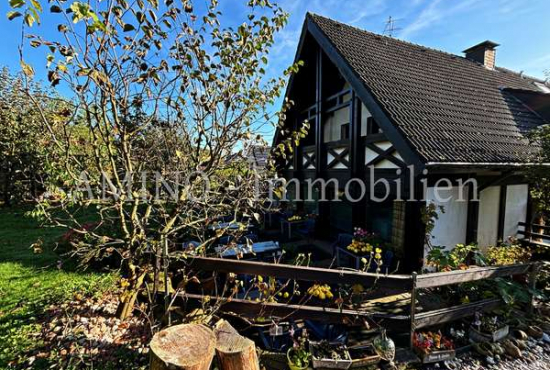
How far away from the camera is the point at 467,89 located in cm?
741

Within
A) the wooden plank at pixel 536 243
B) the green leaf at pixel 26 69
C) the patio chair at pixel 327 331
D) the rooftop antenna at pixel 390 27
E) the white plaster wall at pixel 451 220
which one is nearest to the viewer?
the green leaf at pixel 26 69

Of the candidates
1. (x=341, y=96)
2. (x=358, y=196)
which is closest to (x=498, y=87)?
(x=341, y=96)

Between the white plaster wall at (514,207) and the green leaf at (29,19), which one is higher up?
the green leaf at (29,19)

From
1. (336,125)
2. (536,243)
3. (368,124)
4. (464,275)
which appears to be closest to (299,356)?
(464,275)

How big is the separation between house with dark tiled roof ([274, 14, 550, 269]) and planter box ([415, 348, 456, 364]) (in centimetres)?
212

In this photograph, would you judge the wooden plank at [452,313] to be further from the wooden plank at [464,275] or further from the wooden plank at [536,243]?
the wooden plank at [536,243]

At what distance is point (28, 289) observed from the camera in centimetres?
406

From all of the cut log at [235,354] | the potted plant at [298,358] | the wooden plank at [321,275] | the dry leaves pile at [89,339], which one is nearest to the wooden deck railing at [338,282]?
the wooden plank at [321,275]

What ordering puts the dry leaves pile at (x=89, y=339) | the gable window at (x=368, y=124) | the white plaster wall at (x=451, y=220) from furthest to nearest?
Answer: the gable window at (x=368, y=124), the white plaster wall at (x=451, y=220), the dry leaves pile at (x=89, y=339)

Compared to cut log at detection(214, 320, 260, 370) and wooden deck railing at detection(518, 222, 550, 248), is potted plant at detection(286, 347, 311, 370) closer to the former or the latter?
cut log at detection(214, 320, 260, 370)

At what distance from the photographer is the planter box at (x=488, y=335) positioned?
3.12 meters

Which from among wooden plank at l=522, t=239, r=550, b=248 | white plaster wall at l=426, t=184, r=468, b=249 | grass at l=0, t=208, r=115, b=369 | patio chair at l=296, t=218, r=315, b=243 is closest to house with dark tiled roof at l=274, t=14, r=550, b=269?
white plaster wall at l=426, t=184, r=468, b=249

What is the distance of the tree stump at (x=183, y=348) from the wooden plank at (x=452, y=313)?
8.33ft

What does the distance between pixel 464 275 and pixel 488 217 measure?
3.58m
